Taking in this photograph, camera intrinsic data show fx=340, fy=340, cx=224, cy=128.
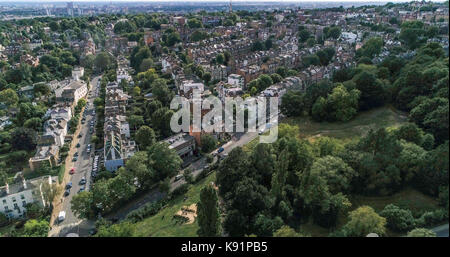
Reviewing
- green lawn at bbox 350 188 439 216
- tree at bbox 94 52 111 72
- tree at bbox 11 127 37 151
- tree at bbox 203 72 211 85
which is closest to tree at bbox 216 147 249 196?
green lawn at bbox 350 188 439 216

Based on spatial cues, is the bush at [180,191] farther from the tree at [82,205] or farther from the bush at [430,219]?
the bush at [430,219]

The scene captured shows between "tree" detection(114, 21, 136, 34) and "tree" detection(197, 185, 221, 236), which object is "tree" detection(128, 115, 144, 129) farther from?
"tree" detection(114, 21, 136, 34)

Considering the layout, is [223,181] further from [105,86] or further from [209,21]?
[209,21]

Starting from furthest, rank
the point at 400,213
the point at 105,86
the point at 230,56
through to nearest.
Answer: the point at 230,56 → the point at 105,86 → the point at 400,213

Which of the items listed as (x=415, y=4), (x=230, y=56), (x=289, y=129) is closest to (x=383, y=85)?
(x=289, y=129)

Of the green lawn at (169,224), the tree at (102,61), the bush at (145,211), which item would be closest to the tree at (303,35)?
the tree at (102,61)

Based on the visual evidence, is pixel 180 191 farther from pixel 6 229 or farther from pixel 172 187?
pixel 6 229
